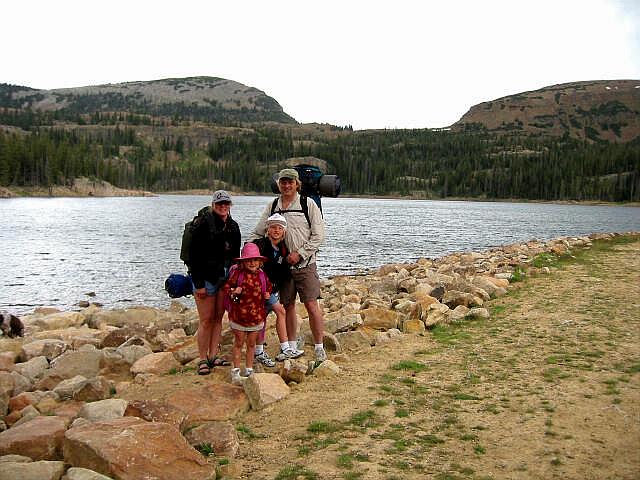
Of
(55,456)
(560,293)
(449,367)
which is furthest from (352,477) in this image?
(560,293)

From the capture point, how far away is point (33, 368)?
8.88 meters

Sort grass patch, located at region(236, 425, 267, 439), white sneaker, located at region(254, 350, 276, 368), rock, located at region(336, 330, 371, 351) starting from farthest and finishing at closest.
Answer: rock, located at region(336, 330, 371, 351) < white sneaker, located at region(254, 350, 276, 368) < grass patch, located at region(236, 425, 267, 439)

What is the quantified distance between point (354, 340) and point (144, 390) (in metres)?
3.31

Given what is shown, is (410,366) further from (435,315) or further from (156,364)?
(156,364)

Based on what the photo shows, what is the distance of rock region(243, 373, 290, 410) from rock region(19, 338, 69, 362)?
5647 millimetres

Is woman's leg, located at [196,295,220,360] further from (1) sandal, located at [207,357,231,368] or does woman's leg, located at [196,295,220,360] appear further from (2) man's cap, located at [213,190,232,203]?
(2) man's cap, located at [213,190,232,203]

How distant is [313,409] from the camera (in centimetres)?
601

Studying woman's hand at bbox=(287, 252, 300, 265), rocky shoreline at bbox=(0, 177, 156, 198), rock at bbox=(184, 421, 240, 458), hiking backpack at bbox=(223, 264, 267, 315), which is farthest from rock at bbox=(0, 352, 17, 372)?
rocky shoreline at bbox=(0, 177, 156, 198)

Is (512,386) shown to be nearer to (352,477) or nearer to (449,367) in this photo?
(449,367)

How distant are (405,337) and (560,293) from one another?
5463mm

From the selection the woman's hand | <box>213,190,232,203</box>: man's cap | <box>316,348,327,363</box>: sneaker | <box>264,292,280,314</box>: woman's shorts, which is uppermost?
<box>213,190,232,203</box>: man's cap

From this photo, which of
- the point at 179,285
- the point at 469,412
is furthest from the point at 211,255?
the point at 469,412

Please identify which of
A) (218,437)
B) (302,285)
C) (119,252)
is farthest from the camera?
(119,252)

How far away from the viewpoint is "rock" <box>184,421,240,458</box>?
5004 millimetres
